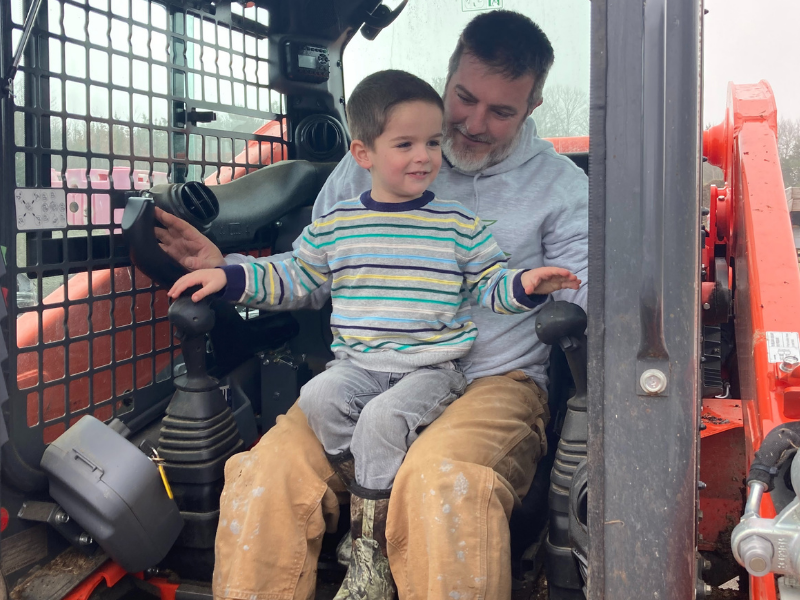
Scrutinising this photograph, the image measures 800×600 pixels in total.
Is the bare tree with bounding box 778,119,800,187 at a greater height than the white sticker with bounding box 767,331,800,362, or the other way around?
the bare tree with bounding box 778,119,800,187

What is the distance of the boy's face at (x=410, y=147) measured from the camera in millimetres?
A: 1316

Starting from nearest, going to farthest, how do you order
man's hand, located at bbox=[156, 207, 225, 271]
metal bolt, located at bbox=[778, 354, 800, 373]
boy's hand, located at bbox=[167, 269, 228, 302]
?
metal bolt, located at bbox=[778, 354, 800, 373]
boy's hand, located at bbox=[167, 269, 228, 302]
man's hand, located at bbox=[156, 207, 225, 271]

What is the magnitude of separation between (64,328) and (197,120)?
0.54 meters

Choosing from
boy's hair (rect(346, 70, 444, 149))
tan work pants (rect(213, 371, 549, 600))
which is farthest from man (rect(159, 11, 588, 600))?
boy's hair (rect(346, 70, 444, 149))

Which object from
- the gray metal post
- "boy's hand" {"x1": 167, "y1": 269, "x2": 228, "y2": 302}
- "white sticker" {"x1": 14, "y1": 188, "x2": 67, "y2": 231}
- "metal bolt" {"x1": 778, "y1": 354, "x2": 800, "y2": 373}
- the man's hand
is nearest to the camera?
the gray metal post

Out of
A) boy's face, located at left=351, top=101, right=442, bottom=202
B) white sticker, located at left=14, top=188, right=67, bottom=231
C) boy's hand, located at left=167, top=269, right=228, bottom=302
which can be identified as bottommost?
boy's hand, located at left=167, top=269, right=228, bottom=302

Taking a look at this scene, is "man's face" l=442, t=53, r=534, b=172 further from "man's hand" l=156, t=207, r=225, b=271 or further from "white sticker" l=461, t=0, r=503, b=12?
"man's hand" l=156, t=207, r=225, b=271

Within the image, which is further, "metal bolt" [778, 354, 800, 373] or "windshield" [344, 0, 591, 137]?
"windshield" [344, 0, 591, 137]

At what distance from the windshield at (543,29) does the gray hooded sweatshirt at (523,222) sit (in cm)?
16

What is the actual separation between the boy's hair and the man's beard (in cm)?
18

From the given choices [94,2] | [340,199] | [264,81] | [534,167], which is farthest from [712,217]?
[94,2]

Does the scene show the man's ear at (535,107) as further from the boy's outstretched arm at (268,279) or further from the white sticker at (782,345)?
the white sticker at (782,345)

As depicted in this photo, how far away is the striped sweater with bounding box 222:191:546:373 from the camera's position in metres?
1.34

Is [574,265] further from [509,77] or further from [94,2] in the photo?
[94,2]
